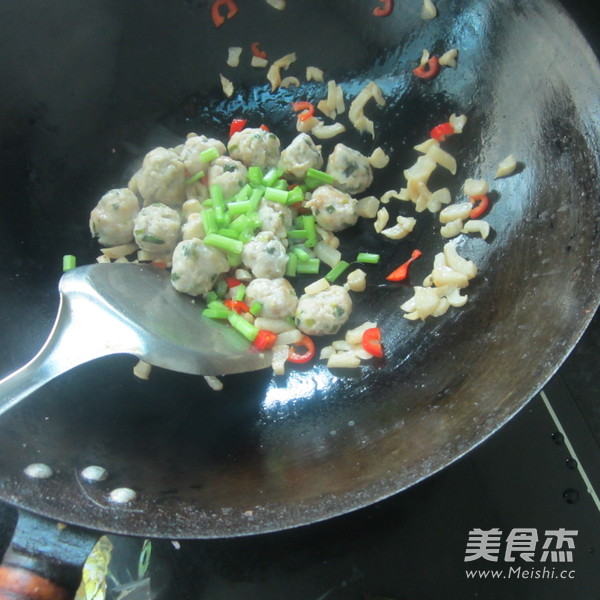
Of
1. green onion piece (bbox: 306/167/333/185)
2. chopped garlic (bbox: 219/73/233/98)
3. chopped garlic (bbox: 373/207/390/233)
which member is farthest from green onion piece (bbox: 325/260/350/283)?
chopped garlic (bbox: 219/73/233/98)

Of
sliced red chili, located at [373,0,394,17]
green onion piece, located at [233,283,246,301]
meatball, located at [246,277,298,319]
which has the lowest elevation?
green onion piece, located at [233,283,246,301]

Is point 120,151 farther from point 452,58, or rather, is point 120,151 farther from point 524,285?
point 524,285

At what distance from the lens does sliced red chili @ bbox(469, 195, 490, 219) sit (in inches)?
65.1

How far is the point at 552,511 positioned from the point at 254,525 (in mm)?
869

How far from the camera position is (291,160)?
1.79m

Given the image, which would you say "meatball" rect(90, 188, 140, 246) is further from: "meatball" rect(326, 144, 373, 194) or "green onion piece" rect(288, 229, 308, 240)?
"meatball" rect(326, 144, 373, 194)

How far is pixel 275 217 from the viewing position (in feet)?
5.65

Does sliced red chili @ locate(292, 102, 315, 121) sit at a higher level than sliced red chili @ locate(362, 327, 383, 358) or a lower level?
higher

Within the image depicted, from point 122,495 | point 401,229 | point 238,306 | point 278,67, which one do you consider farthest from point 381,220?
point 122,495

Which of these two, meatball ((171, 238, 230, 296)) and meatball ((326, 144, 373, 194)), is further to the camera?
meatball ((326, 144, 373, 194))

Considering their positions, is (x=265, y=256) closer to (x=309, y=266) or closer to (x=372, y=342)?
(x=309, y=266)

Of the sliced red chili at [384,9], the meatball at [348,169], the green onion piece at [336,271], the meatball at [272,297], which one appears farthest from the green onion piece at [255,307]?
the sliced red chili at [384,9]

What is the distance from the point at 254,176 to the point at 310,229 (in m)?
0.23

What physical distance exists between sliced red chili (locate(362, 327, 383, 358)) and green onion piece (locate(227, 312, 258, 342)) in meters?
0.29
